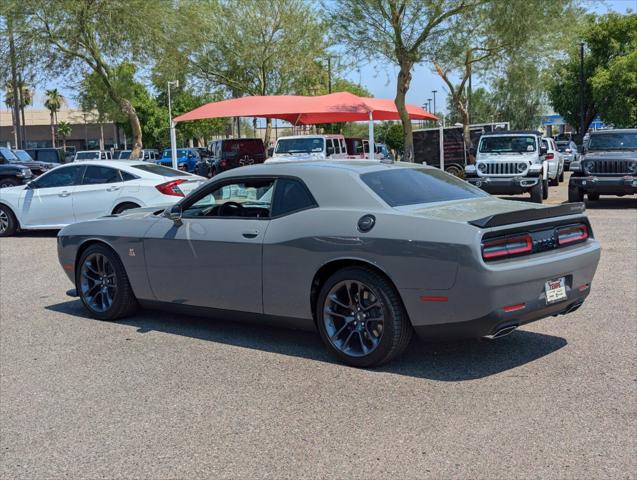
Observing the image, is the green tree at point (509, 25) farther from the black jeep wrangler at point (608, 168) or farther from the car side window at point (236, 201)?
the car side window at point (236, 201)

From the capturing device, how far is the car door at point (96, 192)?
13016 millimetres

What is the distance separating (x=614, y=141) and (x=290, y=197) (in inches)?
543

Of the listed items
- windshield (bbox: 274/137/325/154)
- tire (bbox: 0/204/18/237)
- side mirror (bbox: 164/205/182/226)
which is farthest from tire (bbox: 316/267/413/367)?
windshield (bbox: 274/137/325/154)

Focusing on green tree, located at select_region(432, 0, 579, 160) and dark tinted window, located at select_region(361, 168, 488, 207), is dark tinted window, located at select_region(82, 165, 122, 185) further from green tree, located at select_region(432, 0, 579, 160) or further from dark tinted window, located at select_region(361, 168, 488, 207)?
green tree, located at select_region(432, 0, 579, 160)

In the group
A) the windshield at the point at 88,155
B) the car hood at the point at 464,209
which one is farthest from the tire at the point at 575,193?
the windshield at the point at 88,155

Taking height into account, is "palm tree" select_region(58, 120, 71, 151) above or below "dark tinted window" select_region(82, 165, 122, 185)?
above

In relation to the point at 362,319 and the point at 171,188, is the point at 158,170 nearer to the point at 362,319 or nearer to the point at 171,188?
the point at 171,188

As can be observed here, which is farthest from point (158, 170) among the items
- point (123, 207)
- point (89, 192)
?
point (89, 192)

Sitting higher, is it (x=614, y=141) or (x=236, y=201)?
(x=614, y=141)

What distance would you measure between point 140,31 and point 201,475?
2412cm

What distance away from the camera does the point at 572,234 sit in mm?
5617

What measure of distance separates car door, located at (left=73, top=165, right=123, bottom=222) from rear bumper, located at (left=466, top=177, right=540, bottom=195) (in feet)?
29.7

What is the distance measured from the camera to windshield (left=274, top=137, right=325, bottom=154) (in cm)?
2483

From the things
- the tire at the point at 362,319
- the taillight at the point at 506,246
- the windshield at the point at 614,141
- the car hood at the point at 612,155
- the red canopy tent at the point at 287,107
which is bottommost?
the tire at the point at 362,319
